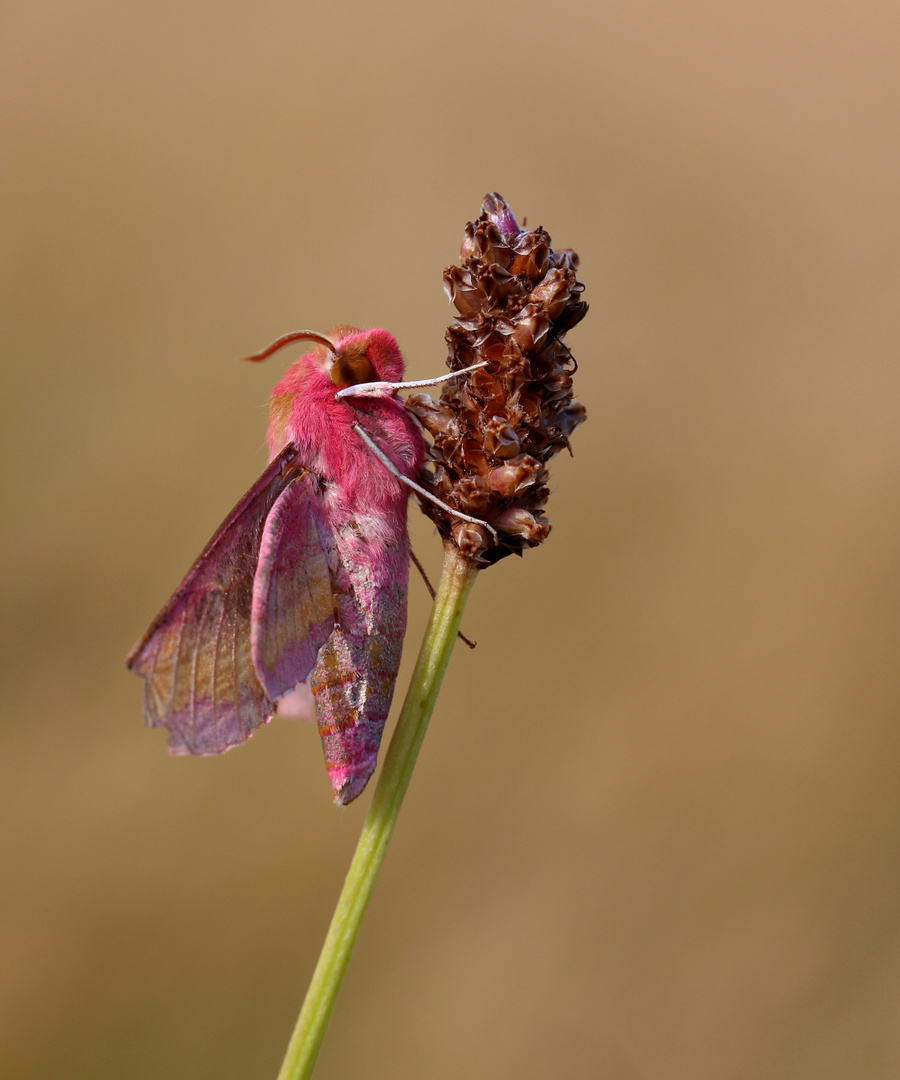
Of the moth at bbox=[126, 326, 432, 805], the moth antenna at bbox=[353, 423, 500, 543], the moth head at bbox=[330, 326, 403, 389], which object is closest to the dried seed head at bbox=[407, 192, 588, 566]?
the moth antenna at bbox=[353, 423, 500, 543]

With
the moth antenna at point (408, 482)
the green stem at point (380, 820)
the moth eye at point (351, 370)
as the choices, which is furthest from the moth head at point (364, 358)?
the green stem at point (380, 820)

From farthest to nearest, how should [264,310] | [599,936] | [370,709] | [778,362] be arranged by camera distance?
[264,310] < [778,362] < [599,936] < [370,709]

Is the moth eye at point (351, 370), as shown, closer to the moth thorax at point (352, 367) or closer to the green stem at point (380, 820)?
the moth thorax at point (352, 367)

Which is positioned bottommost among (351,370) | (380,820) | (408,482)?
(380,820)

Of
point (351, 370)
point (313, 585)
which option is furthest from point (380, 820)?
point (351, 370)

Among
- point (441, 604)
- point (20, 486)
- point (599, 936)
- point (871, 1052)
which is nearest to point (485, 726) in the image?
point (599, 936)

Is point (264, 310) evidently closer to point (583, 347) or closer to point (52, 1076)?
point (583, 347)

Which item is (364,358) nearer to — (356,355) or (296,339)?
(356,355)
